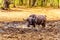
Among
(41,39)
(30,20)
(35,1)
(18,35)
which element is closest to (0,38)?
(18,35)

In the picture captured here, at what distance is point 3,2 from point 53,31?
11.3 metres

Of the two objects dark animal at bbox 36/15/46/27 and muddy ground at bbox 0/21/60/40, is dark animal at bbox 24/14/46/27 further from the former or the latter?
muddy ground at bbox 0/21/60/40

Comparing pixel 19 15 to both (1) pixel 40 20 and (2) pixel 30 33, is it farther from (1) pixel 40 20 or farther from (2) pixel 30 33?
(2) pixel 30 33

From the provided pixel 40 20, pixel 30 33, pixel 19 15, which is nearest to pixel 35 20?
pixel 40 20

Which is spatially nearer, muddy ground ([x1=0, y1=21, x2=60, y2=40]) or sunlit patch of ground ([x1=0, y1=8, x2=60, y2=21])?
muddy ground ([x1=0, y1=21, x2=60, y2=40])

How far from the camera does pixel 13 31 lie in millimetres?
8953

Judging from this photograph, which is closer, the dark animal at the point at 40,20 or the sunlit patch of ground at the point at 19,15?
the dark animal at the point at 40,20

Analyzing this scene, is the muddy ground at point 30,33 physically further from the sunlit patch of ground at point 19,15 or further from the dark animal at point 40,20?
the sunlit patch of ground at point 19,15

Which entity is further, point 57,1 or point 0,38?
point 57,1

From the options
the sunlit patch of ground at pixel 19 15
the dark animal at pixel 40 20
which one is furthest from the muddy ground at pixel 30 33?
the sunlit patch of ground at pixel 19 15

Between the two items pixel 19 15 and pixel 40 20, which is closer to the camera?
pixel 40 20

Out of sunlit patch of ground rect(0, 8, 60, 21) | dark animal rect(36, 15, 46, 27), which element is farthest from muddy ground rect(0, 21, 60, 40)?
sunlit patch of ground rect(0, 8, 60, 21)

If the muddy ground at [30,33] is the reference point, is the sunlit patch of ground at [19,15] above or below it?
below

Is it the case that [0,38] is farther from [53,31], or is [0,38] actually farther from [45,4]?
[45,4]
